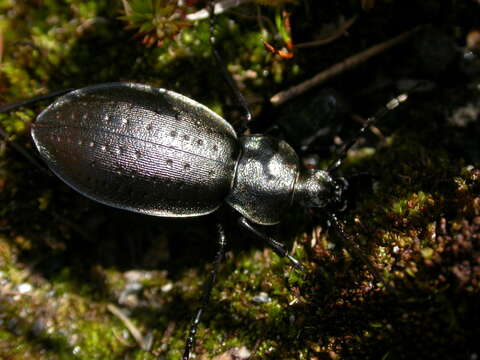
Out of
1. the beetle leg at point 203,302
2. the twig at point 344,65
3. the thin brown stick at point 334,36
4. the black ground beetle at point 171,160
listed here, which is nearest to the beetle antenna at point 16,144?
the black ground beetle at point 171,160

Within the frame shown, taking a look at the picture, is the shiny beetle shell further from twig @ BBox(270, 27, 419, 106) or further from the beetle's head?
twig @ BBox(270, 27, 419, 106)

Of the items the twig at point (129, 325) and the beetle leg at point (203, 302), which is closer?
the beetle leg at point (203, 302)

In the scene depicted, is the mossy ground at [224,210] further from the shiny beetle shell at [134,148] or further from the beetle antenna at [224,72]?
the shiny beetle shell at [134,148]

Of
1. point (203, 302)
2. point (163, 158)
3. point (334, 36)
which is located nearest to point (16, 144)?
point (163, 158)

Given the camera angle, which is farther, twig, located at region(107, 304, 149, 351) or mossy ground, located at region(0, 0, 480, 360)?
twig, located at region(107, 304, 149, 351)

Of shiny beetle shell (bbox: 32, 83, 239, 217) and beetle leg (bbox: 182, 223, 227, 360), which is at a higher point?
shiny beetle shell (bbox: 32, 83, 239, 217)

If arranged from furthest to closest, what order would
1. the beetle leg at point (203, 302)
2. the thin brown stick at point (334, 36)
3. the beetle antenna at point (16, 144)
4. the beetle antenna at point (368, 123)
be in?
the thin brown stick at point (334, 36), the beetle antenna at point (16, 144), the beetle antenna at point (368, 123), the beetle leg at point (203, 302)

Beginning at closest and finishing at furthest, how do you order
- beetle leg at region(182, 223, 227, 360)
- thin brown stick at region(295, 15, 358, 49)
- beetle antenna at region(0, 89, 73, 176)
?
beetle leg at region(182, 223, 227, 360) < beetle antenna at region(0, 89, 73, 176) < thin brown stick at region(295, 15, 358, 49)

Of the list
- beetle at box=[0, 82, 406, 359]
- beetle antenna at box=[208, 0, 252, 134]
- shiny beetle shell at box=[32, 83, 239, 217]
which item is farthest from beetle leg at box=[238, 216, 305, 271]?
beetle antenna at box=[208, 0, 252, 134]
